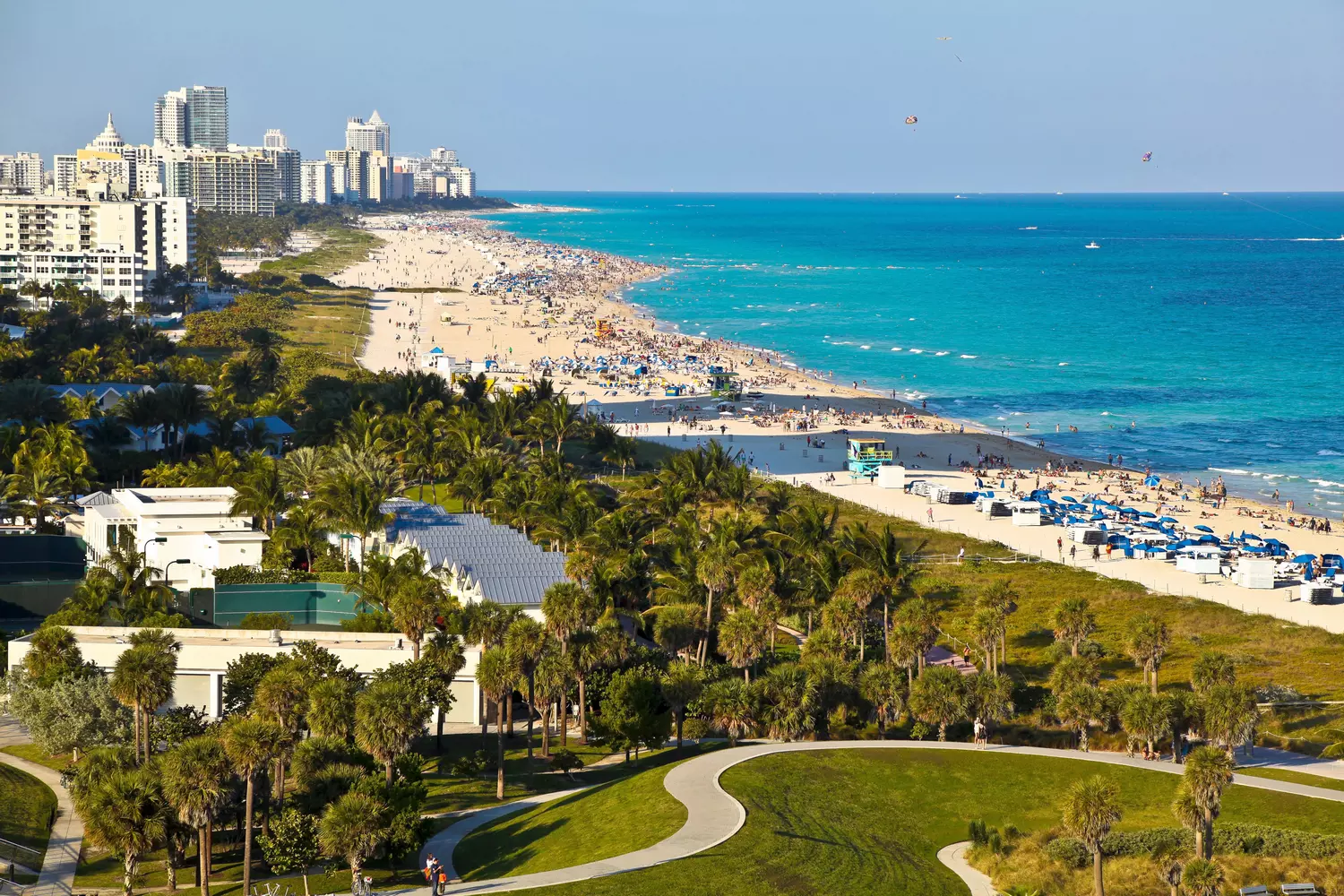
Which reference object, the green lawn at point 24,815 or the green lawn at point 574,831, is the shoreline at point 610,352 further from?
the green lawn at point 24,815

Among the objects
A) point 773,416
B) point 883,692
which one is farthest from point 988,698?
point 773,416

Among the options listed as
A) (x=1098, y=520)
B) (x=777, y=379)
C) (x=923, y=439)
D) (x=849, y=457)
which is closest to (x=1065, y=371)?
(x=777, y=379)

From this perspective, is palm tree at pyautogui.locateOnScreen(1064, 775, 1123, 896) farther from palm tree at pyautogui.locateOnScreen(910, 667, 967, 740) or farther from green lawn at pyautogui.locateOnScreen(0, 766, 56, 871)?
green lawn at pyautogui.locateOnScreen(0, 766, 56, 871)

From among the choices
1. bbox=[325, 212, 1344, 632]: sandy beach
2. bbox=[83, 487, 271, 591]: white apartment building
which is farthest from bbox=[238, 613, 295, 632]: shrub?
bbox=[325, 212, 1344, 632]: sandy beach

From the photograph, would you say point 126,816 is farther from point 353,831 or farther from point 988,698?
point 988,698

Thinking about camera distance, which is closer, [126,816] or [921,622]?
[126,816]
